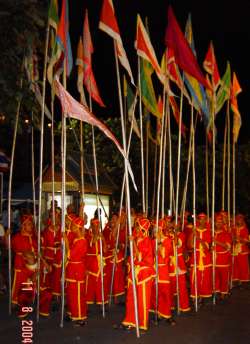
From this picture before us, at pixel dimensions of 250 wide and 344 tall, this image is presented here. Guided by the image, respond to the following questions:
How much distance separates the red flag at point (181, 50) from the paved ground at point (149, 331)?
4.56 m

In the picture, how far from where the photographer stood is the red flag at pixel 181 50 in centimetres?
1112

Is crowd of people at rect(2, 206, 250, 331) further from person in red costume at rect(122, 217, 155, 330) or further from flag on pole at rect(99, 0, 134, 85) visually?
flag on pole at rect(99, 0, 134, 85)

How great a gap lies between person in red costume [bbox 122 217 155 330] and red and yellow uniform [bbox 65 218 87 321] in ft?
3.19

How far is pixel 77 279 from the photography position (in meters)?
9.93

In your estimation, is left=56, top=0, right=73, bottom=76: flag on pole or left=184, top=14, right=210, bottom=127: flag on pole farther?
left=184, top=14, right=210, bottom=127: flag on pole

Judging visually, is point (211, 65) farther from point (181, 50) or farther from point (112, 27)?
point (112, 27)

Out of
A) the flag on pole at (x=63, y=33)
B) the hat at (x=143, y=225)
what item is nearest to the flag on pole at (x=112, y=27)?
the flag on pole at (x=63, y=33)

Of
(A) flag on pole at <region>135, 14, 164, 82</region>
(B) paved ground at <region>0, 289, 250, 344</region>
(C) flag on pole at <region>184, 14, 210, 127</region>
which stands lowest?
(B) paved ground at <region>0, 289, 250, 344</region>

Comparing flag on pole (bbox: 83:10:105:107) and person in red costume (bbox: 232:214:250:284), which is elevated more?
flag on pole (bbox: 83:10:105:107)

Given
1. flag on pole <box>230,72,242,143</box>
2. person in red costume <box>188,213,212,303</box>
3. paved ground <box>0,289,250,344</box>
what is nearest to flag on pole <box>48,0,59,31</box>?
person in red costume <box>188,213,212,303</box>

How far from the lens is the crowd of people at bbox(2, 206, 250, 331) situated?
30.7 ft

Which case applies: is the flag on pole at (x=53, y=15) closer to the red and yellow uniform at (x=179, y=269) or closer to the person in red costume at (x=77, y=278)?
the person in red costume at (x=77, y=278)

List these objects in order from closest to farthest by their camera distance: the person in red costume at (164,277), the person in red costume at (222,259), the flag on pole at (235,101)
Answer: the person in red costume at (164,277)
the person in red costume at (222,259)
the flag on pole at (235,101)

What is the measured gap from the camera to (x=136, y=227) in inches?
Answer: 374
